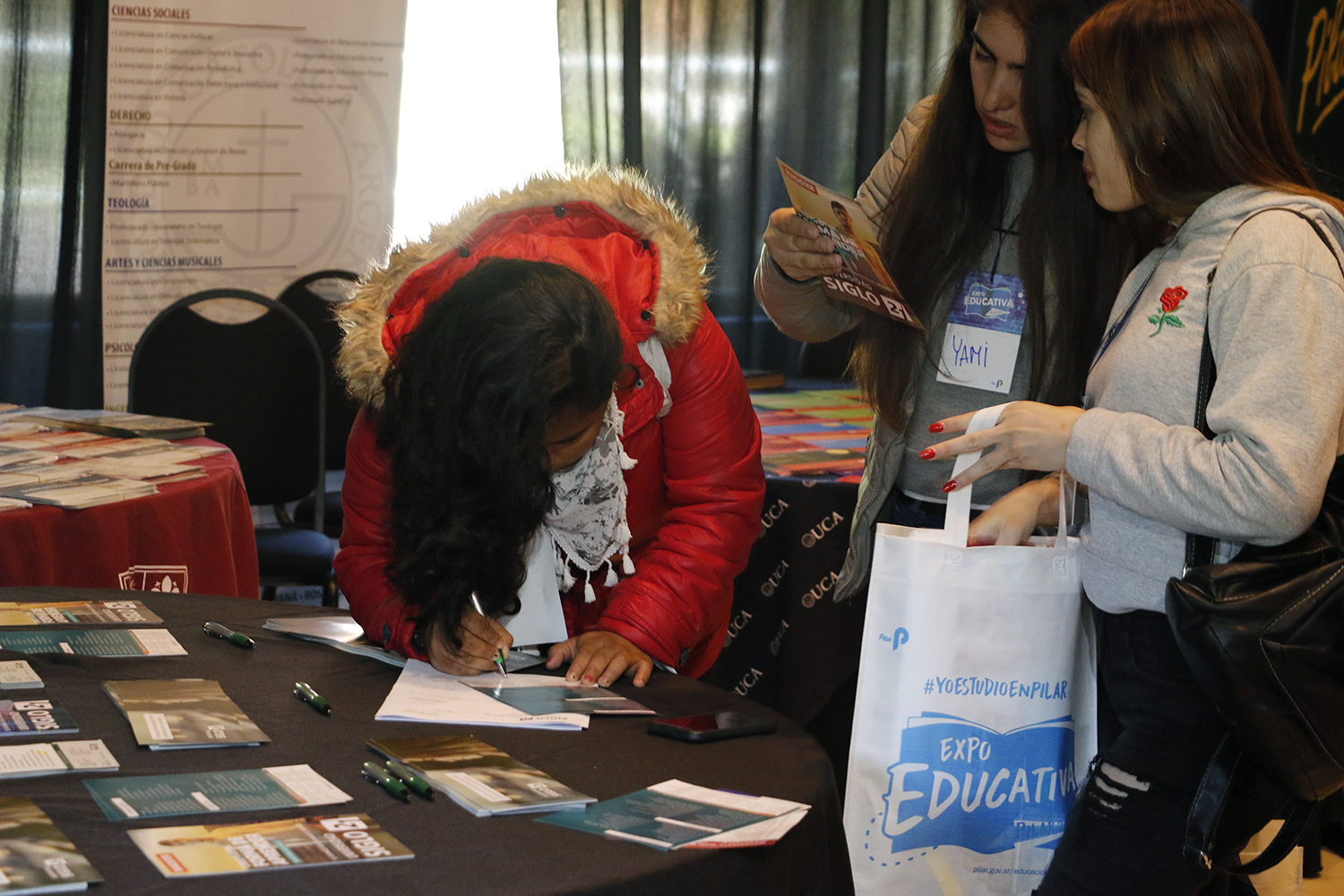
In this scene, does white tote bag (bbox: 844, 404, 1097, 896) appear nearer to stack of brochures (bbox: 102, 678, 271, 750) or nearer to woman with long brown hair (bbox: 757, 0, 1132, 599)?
woman with long brown hair (bbox: 757, 0, 1132, 599)

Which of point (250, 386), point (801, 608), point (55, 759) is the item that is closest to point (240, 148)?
point (250, 386)

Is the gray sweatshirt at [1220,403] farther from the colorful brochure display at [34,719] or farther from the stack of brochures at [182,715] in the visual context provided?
the colorful brochure display at [34,719]

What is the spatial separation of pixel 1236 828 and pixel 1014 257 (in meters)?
0.84

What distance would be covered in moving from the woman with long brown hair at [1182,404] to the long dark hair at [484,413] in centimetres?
42

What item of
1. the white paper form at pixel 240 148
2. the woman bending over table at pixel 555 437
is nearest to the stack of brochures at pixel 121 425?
the white paper form at pixel 240 148

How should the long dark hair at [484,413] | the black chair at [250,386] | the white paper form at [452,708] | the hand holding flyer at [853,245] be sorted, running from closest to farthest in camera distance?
the white paper form at [452,708], the long dark hair at [484,413], the hand holding flyer at [853,245], the black chair at [250,386]

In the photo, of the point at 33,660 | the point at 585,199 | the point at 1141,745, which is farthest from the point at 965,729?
the point at 33,660

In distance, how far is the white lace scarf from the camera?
149 cm

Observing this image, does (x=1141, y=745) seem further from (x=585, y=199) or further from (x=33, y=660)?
(x=33, y=660)

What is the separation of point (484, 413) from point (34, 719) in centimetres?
50

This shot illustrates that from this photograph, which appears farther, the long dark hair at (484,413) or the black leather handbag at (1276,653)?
the long dark hair at (484,413)

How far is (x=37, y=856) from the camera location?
800 millimetres

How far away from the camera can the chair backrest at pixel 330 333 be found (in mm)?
3729

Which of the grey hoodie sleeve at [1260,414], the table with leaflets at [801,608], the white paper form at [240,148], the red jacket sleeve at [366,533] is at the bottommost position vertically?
the table with leaflets at [801,608]
